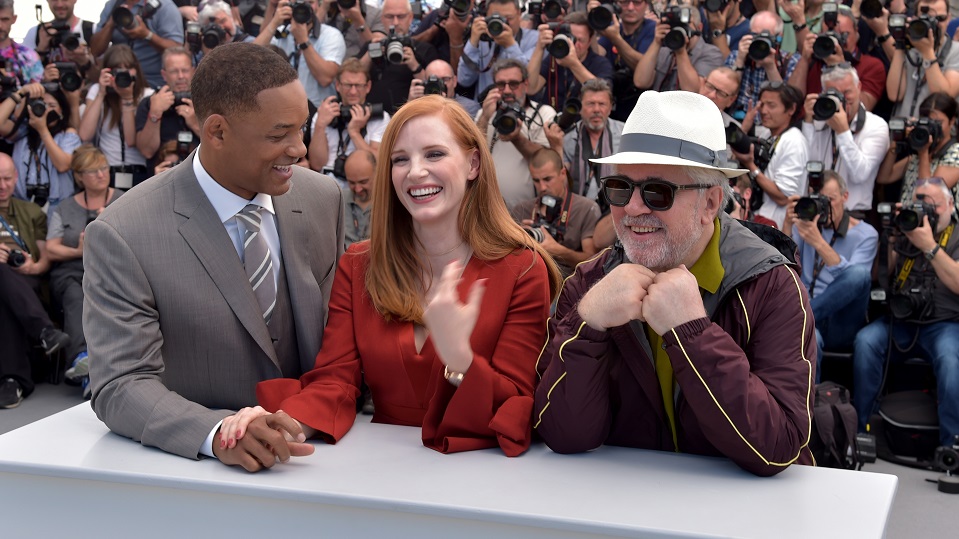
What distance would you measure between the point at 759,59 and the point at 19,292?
4702mm

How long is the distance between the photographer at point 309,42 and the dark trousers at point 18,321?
7.33ft

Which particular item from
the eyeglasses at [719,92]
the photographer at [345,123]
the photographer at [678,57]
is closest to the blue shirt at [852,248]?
the eyeglasses at [719,92]

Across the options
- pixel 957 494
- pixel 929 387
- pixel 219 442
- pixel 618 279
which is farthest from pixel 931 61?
pixel 219 442

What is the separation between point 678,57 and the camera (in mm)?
6242

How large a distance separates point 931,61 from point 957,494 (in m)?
2.68

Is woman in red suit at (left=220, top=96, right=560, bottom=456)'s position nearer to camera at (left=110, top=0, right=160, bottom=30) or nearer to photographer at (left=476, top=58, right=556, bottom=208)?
photographer at (left=476, top=58, right=556, bottom=208)

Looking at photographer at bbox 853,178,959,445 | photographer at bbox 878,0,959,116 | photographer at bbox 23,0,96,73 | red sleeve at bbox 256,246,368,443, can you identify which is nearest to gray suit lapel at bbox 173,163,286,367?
red sleeve at bbox 256,246,368,443

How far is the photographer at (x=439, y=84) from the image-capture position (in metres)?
6.10

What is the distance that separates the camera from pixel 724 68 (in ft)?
19.8

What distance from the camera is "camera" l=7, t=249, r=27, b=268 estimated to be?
6.26 meters

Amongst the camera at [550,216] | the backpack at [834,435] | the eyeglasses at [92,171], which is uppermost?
the camera at [550,216]

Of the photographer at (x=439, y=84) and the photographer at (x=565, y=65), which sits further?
the photographer at (x=565, y=65)

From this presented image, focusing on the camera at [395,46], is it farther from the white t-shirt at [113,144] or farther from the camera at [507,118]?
the white t-shirt at [113,144]

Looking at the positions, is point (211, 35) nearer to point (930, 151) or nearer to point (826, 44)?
point (826, 44)
